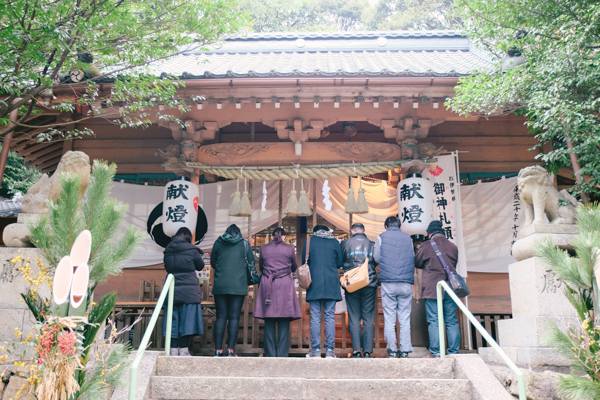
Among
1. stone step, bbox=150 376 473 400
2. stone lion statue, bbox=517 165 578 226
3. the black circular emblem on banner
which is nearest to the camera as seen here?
stone step, bbox=150 376 473 400

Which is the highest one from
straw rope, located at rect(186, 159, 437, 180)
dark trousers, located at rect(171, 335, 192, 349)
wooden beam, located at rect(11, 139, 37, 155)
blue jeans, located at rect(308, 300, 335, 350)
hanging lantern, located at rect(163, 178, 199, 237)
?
wooden beam, located at rect(11, 139, 37, 155)

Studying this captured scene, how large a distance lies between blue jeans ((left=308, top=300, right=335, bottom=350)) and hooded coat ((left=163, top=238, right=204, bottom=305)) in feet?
4.80

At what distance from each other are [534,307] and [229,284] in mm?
3538

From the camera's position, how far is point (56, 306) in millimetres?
3348

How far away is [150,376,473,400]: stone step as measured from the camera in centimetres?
464

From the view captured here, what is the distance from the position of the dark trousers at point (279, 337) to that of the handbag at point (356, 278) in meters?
0.90

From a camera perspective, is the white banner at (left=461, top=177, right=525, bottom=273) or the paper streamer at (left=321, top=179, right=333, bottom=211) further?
the white banner at (left=461, top=177, right=525, bottom=273)

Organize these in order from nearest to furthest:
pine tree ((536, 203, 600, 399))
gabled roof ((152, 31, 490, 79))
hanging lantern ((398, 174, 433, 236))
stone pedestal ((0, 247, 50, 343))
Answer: pine tree ((536, 203, 600, 399)) → stone pedestal ((0, 247, 50, 343)) → hanging lantern ((398, 174, 433, 236)) → gabled roof ((152, 31, 490, 79))

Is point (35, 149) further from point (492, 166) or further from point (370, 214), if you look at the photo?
point (492, 166)

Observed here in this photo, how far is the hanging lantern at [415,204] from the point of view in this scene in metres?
7.81

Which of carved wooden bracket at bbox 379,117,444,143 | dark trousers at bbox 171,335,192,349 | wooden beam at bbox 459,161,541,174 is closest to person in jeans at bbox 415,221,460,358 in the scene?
carved wooden bracket at bbox 379,117,444,143

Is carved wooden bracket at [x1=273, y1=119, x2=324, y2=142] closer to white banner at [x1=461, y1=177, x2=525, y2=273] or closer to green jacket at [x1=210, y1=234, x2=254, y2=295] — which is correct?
green jacket at [x1=210, y1=234, x2=254, y2=295]

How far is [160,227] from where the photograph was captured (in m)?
9.29

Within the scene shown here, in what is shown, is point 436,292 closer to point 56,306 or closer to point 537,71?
point 537,71
